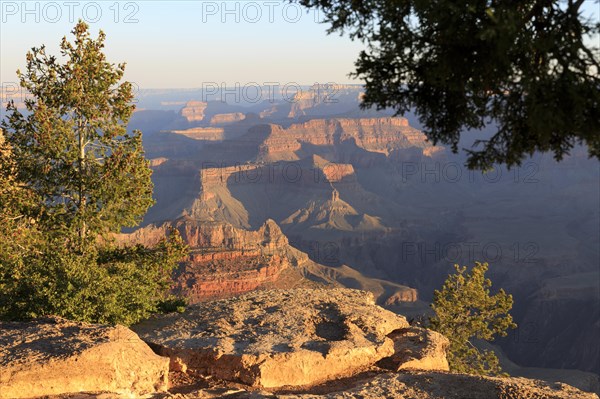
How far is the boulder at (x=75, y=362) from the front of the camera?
1354 cm

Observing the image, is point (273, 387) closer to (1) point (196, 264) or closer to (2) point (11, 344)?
(2) point (11, 344)

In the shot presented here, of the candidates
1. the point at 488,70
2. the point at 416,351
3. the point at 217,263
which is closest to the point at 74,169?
the point at 416,351

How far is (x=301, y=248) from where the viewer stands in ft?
607

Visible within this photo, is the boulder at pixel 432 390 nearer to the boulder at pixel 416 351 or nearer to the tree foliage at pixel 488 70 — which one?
the boulder at pixel 416 351

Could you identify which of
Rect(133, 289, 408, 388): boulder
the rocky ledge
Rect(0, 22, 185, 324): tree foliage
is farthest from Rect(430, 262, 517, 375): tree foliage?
Rect(0, 22, 185, 324): tree foliage

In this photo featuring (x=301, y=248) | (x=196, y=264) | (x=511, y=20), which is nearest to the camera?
(x=511, y=20)

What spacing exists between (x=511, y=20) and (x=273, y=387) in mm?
10997

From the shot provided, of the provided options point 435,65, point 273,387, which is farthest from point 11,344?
point 435,65

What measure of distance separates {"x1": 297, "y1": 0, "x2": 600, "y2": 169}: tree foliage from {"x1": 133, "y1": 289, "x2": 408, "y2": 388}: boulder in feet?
24.6

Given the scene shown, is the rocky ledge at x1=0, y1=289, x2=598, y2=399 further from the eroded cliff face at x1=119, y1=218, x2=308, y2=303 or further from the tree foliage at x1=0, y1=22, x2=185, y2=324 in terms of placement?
the eroded cliff face at x1=119, y1=218, x2=308, y2=303

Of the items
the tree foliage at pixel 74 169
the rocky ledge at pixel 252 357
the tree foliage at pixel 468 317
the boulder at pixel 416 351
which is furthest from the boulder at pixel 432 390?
the tree foliage at pixel 468 317

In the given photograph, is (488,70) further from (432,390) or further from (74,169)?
(74,169)

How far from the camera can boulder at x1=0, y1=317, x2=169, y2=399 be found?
44.4 ft

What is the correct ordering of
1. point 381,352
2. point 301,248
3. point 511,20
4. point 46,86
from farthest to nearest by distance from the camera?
point 301,248 < point 46,86 < point 381,352 < point 511,20
